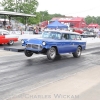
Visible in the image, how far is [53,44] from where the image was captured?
1281cm

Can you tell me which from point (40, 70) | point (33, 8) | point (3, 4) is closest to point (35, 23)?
point (33, 8)

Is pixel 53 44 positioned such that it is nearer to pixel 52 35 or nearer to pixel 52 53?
pixel 52 53

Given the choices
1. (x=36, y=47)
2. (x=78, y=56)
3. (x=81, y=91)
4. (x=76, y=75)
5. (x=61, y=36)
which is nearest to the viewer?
(x=81, y=91)

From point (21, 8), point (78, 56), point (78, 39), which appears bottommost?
point (78, 56)

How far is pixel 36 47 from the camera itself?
12562 millimetres

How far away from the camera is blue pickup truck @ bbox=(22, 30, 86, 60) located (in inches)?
493

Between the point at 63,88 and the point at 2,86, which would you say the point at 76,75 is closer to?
the point at 63,88

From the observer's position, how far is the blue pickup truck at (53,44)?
12530 mm

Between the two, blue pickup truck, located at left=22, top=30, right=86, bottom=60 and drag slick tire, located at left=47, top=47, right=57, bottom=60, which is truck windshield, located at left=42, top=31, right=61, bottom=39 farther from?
drag slick tire, located at left=47, top=47, right=57, bottom=60

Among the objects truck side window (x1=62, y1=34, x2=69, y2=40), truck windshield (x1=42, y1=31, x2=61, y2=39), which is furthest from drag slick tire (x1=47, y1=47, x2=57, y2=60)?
Answer: truck side window (x1=62, y1=34, x2=69, y2=40)

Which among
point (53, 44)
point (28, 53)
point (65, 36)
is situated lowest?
point (28, 53)

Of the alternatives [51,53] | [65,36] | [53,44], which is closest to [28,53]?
[51,53]

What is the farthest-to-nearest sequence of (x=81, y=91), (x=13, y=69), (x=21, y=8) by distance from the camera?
(x=21, y=8) < (x=13, y=69) < (x=81, y=91)

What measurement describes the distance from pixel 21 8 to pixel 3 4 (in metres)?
4.55
